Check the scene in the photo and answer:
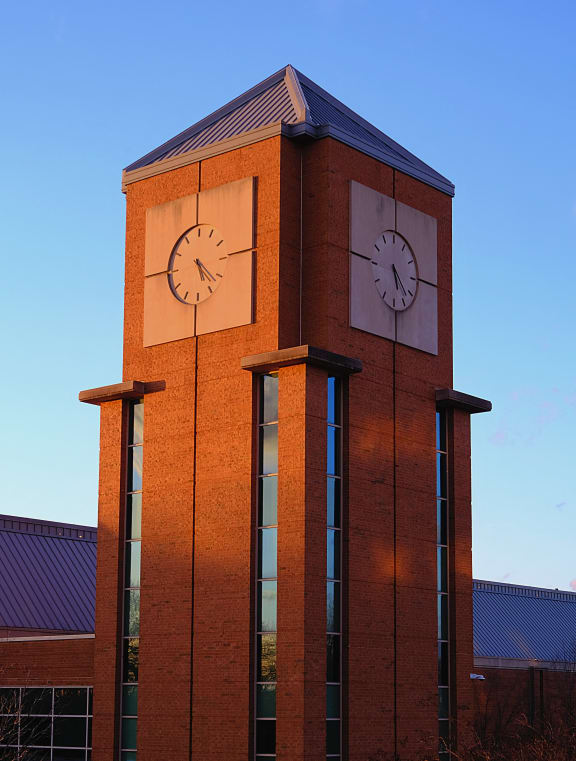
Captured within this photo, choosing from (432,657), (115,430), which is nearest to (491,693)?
(432,657)

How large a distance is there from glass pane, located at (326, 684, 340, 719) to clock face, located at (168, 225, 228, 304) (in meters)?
12.2

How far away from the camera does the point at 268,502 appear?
38.7 meters

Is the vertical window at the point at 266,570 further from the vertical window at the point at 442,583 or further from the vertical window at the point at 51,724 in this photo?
the vertical window at the point at 51,724

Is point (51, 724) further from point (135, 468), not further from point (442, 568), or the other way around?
point (442, 568)

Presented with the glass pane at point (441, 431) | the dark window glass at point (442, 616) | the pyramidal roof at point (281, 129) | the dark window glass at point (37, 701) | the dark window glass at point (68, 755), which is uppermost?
the pyramidal roof at point (281, 129)

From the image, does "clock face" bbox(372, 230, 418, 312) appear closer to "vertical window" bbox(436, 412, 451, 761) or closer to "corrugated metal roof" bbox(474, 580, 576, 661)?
"vertical window" bbox(436, 412, 451, 761)

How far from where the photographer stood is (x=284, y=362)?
126ft

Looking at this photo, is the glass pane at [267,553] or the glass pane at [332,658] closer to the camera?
the glass pane at [332,658]

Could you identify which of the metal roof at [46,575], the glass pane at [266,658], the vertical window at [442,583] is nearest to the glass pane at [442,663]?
the vertical window at [442,583]

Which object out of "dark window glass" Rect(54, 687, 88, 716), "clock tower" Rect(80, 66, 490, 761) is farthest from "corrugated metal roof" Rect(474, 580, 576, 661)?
"dark window glass" Rect(54, 687, 88, 716)

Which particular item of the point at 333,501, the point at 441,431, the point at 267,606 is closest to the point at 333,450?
the point at 333,501

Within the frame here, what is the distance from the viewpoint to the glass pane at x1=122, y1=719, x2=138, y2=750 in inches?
1586

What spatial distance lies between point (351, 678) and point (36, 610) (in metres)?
23.8

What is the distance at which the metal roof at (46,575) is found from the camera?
57750 mm
